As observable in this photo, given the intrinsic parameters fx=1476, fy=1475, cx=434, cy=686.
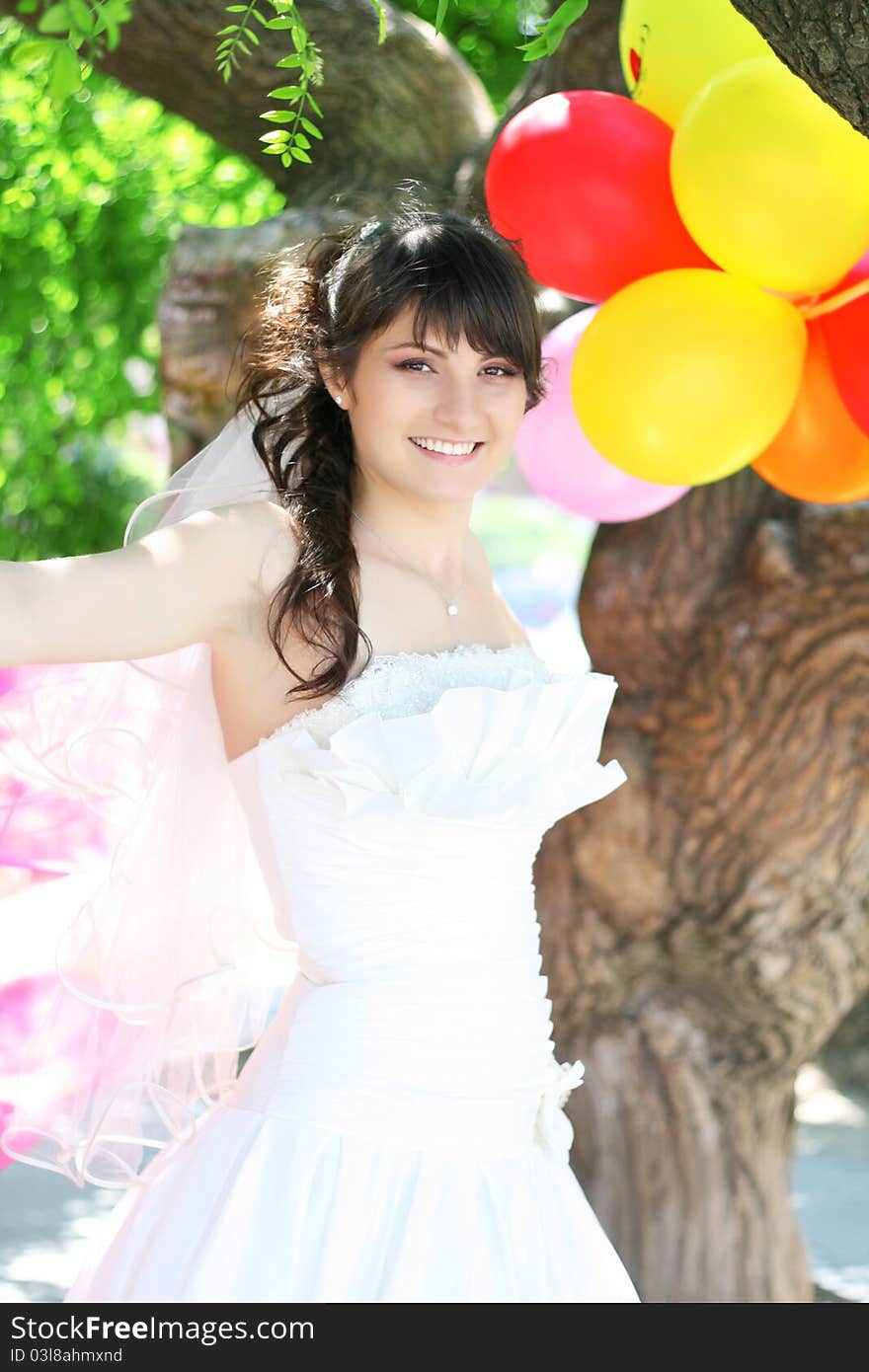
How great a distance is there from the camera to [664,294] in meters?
2.18

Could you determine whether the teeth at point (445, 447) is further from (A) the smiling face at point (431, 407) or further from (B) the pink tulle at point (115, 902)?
(B) the pink tulle at point (115, 902)

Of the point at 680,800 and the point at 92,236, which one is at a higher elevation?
the point at 92,236

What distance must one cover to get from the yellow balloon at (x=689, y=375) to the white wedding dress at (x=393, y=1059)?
430mm

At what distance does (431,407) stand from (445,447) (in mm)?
60

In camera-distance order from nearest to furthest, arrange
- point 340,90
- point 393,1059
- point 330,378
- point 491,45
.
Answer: point 393,1059 < point 330,378 < point 340,90 < point 491,45

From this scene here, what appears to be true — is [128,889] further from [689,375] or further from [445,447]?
[689,375]

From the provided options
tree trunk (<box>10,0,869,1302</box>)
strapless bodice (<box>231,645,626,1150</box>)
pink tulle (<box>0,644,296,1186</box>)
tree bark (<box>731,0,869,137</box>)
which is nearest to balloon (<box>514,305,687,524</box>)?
tree trunk (<box>10,0,869,1302</box>)

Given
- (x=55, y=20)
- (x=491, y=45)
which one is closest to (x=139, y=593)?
(x=55, y=20)

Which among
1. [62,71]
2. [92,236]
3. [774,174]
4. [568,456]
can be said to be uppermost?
Result: [62,71]

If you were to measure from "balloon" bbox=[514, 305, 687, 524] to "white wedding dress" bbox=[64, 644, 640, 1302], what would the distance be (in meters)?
0.65

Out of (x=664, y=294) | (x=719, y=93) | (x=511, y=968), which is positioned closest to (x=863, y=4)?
(x=719, y=93)

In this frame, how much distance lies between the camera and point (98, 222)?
15.6ft

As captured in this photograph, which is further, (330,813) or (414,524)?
(414,524)
